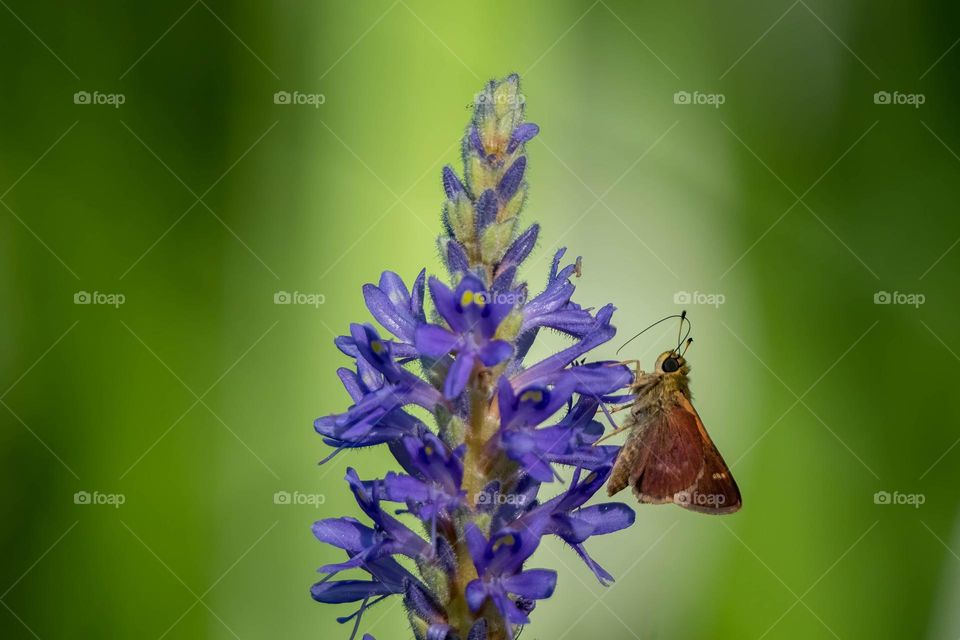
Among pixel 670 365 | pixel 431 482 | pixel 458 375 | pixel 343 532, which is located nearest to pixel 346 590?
pixel 343 532

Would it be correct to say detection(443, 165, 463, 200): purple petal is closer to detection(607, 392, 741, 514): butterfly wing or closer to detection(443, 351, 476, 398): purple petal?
detection(443, 351, 476, 398): purple petal

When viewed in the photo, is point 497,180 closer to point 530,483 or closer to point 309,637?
point 530,483

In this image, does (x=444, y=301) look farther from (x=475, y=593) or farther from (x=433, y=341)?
(x=475, y=593)

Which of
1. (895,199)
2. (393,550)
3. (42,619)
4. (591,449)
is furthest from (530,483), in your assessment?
(895,199)

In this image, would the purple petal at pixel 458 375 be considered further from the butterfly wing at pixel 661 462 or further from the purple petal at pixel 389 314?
the butterfly wing at pixel 661 462

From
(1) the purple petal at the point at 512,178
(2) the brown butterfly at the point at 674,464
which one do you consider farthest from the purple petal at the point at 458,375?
(2) the brown butterfly at the point at 674,464

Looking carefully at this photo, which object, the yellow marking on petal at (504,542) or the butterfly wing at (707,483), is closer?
the yellow marking on petal at (504,542)

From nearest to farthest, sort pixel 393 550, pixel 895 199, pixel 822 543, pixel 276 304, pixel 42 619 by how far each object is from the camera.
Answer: pixel 393 550 → pixel 42 619 → pixel 276 304 → pixel 822 543 → pixel 895 199
